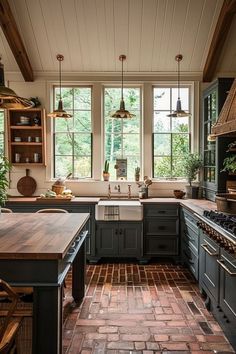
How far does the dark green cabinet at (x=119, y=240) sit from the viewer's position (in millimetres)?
4543

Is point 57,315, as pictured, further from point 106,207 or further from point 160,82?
point 160,82

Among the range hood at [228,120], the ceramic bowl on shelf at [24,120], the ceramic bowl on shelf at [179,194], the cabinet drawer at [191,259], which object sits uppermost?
the ceramic bowl on shelf at [24,120]

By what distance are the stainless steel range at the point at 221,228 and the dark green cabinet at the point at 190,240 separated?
0.48 m

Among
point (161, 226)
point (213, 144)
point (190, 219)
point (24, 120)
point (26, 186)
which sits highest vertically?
point (24, 120)

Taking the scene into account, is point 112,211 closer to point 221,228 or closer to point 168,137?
point 168,137

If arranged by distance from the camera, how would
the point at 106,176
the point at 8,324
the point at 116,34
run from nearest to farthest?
the point at 8,324 < the point at 116,34 < the point at 106,176

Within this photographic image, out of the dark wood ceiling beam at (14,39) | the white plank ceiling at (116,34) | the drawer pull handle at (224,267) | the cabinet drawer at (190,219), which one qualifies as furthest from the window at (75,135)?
the drawer pull handle at (224,267)

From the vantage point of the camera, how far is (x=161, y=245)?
4578mm

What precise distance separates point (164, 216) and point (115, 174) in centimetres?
122

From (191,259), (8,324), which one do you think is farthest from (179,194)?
(8,324)

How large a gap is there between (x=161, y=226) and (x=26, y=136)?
8.66 feet

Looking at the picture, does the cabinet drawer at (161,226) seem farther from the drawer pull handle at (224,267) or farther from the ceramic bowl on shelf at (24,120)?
the ceramic bowl on shelf at (24,120)

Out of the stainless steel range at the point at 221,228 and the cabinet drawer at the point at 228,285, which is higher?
the stainless steel range at the point at 221,228

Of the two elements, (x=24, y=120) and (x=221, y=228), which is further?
(x=24, y=120)
